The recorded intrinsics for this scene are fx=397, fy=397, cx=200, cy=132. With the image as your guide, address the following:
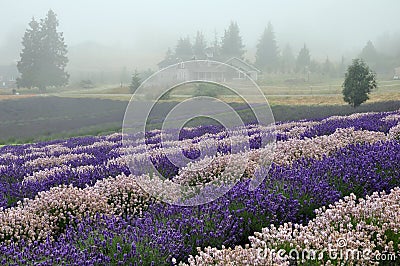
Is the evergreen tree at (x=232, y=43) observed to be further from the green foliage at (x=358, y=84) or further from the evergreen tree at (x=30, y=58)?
the green foliage at (x=358, y=84)

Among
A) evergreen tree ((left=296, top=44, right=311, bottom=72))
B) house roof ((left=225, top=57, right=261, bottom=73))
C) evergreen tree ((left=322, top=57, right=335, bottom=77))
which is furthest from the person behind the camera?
evergreen tree ((left=296, top=44, right=311, bottom=72))

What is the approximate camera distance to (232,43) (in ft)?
307

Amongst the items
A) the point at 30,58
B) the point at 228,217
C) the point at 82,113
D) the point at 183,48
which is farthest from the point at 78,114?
the point at 183,48

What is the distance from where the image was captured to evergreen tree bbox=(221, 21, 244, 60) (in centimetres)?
9300

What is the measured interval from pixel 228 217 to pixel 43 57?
7662cm

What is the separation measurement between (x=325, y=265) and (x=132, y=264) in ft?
4.71

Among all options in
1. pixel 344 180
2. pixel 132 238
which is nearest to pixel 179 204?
pixel 132 238

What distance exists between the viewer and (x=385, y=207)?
129 inches

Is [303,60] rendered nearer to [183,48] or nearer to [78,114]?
[183,48]

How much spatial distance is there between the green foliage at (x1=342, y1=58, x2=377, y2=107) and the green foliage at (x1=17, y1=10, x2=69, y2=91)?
194ft

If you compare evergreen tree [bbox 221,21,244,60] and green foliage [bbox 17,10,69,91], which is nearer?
green foliage [bbox 17,10,69,91]

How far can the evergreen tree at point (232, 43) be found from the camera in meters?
93.0

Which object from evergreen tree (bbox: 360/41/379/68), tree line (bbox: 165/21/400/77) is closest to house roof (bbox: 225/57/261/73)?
tree line (bbox: 165/21/400/77)

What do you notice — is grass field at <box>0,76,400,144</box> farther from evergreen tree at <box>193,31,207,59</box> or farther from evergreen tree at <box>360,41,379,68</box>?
evergreen tree at <box>360,41,379,68</box>
